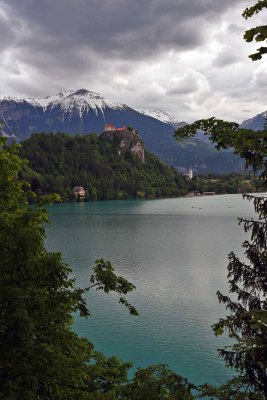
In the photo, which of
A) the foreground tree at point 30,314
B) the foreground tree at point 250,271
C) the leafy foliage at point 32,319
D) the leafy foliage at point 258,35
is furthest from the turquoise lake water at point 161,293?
the leafy foliage at point 258,35

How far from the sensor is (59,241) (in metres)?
91.1

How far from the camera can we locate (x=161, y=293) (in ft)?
162

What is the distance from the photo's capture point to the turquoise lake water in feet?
109

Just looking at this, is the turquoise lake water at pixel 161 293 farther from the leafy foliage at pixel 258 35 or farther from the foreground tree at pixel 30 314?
the leafy foliage at pixel 258 35

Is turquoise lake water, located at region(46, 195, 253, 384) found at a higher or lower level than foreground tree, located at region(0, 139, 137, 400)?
lower

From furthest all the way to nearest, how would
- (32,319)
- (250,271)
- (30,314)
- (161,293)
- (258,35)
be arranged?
(161,293) → (250,271) → (30,314) → (32,319) → (258,35)

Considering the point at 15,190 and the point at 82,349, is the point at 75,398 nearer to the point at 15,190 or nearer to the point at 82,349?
the point at 82,349

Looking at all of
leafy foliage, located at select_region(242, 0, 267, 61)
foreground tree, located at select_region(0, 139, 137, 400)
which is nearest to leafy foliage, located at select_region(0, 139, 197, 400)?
foreground tree, located at select_region(0, 139, 137, 400)

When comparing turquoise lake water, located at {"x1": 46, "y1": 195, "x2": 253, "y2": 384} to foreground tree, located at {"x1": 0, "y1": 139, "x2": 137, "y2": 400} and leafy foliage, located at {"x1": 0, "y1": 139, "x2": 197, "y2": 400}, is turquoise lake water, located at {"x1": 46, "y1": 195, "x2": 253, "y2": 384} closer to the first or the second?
leafy foliage, located at {"x1": 0, "y1": 139, "x2": 197, "y2": 400}

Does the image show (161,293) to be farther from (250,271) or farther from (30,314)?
(30,314)

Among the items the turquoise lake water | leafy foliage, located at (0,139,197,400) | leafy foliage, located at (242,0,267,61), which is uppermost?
leafy foliage, located at (242,0,267,61)

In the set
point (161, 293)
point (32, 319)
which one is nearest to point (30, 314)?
point (32, 319)

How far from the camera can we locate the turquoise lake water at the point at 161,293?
33.3m

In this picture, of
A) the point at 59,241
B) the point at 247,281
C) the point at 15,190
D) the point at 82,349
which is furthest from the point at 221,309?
the point at 59,241
